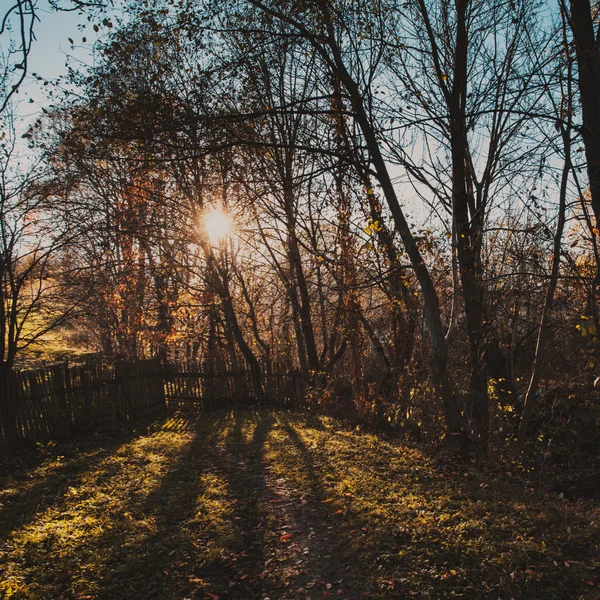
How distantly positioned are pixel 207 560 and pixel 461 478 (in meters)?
3.66

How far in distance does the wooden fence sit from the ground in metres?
1.49

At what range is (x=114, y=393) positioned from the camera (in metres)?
12.3

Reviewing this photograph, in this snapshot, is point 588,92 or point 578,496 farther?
point 578,496

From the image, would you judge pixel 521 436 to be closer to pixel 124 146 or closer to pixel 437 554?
pixel 437 554

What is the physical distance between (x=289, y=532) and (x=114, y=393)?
8300mm

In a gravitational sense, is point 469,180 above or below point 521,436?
above

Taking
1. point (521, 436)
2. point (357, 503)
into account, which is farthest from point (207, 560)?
point (521, 436)

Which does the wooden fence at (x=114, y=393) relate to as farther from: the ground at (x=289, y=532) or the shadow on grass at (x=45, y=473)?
the ground at (x=289, y=532)

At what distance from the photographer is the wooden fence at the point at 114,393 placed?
370 inches

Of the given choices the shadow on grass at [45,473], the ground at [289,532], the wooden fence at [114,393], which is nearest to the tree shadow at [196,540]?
the ground at [289,532]

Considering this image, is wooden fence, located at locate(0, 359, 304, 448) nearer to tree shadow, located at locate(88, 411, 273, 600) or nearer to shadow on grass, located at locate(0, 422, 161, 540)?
shadow on grass, located at locate(0, 422, 161, 540)

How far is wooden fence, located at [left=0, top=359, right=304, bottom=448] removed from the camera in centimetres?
939

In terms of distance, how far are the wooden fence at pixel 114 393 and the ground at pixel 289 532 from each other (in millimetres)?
1490

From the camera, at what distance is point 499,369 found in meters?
9.05
